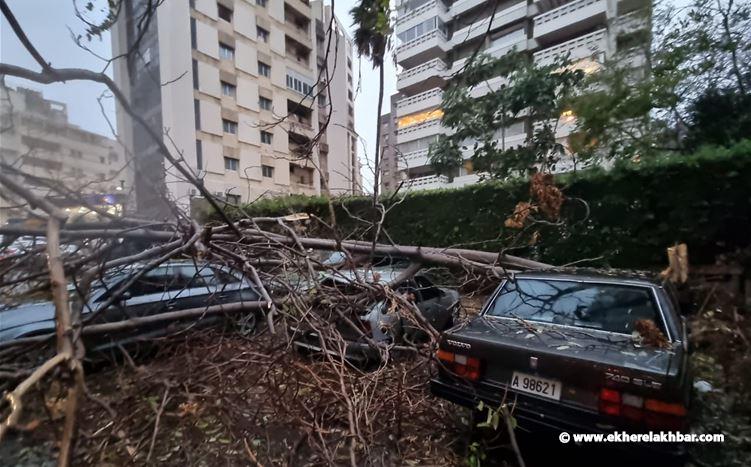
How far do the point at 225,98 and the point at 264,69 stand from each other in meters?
5.04

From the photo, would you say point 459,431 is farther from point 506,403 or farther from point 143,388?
point 143,388

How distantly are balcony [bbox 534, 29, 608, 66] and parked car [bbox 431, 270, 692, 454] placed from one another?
30.2 ft

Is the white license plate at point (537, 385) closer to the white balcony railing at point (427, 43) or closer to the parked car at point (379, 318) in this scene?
the parked car at point (379, 318)

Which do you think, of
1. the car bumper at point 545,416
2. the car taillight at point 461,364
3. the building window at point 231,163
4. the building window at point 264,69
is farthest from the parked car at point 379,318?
the building window at point 264,69

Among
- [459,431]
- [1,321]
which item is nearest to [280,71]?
[1,321]

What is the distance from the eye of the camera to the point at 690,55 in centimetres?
829

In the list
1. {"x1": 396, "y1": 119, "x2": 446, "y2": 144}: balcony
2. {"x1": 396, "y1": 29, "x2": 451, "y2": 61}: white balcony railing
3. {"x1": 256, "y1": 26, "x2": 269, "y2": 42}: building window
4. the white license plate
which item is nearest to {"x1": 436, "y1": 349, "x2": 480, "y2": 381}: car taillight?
the white license plate

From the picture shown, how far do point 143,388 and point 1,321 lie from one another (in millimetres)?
2325

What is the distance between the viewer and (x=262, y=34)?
1714 centimetres

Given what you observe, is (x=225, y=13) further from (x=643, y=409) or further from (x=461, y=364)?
(x=643, y=409)

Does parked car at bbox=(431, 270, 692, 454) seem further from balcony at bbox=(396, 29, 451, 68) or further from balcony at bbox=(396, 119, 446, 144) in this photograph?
balcony at bbox=(396, 29, 451, 68)

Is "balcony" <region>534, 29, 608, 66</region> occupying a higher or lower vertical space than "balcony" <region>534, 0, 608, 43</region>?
lower

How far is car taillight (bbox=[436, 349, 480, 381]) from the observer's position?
2.49m

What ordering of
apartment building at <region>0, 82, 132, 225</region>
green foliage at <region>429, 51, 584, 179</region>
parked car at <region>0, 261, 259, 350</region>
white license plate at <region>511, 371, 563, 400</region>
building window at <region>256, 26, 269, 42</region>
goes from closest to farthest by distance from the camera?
apartment building at <region>0, 82, 132, 225</region>
white license plate at <region>511, 371, 563, 400</region>
parked car at <region>0, 261, 259, 350</region>
green foliage at <region>429, 51, 584, 179</region>
building window at <region>256, 26, 269, 42</region>
